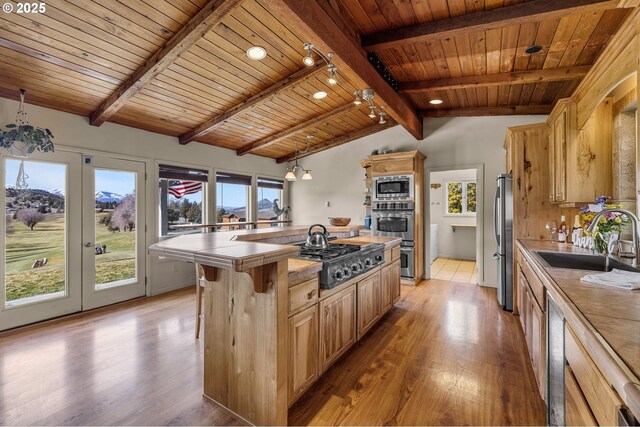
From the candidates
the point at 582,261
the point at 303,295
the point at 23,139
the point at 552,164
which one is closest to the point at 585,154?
the point at 552,164

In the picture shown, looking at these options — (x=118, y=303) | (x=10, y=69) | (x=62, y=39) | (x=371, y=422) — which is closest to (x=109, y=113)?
Result: (x=10, y=69)

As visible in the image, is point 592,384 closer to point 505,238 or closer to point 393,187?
point 505,238

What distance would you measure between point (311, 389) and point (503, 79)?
3.85 meters

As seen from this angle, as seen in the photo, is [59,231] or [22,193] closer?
[22,193]

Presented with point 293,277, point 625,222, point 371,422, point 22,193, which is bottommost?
point 371,422

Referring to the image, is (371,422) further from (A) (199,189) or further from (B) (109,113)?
(A) (199,189)

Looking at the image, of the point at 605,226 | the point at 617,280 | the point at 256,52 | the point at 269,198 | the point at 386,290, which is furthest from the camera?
the point at 269,198

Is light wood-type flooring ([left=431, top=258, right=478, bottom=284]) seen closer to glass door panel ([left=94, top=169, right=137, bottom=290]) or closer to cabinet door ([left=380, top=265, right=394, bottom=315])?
cabinet door ([left=380, top=265, right=394, bottom=315])

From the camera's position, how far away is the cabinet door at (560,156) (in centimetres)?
266

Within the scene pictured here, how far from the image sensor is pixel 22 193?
3.23 m

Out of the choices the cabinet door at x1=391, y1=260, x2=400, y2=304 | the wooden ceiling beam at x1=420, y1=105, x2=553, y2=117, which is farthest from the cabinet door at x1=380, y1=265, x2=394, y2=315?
the wooden ceiling beam at x1=420, y1=105, x2=553, y2=117

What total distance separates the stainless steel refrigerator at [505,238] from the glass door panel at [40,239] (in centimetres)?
538

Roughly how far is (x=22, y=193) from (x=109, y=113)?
1297 millimetres

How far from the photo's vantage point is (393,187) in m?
5.07
